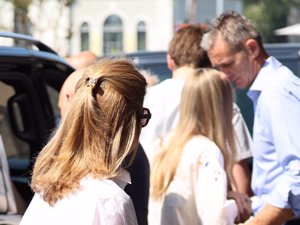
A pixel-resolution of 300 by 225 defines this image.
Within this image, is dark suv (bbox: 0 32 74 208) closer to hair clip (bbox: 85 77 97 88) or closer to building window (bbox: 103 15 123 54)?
hair clip (bbox: 85 77 97 88)

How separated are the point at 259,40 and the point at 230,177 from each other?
2.49ft

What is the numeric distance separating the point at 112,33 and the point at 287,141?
45.8 meters

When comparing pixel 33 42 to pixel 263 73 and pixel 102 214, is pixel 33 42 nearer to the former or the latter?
pixel 263 73

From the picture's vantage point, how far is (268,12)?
5612cm

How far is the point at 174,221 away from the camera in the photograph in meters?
4.10

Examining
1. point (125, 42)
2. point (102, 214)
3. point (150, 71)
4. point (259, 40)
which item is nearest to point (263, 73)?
point (259, 40)

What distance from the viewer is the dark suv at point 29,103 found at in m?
4.82

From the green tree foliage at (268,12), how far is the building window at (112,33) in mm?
9320

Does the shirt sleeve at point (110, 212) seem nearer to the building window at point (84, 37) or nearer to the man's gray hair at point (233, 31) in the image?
the man's gray hair at point (233, 31)

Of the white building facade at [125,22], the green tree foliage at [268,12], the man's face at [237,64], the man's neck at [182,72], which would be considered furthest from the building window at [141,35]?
the man's face at [237,64]

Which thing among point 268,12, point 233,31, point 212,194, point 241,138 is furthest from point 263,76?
point 268,12

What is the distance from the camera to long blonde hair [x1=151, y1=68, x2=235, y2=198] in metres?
4.21

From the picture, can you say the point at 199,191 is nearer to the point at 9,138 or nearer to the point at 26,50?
the point at 26,50

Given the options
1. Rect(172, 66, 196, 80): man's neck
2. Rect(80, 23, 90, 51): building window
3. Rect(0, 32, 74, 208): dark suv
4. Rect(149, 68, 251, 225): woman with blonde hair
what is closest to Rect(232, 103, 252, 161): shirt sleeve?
Rect(172, 66, 196, 80): man's neck
